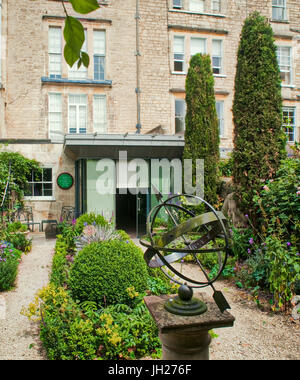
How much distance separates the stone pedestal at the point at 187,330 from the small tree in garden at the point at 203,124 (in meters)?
8.26

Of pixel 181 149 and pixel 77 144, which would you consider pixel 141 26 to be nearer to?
pixel 181 149

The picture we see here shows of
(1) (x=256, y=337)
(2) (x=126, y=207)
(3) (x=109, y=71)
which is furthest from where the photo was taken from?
(2) (x=126, y=207)

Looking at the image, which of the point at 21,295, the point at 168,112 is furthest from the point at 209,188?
the point at 21,295

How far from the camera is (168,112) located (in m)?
14.2

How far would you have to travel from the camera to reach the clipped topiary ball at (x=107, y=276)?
391 cm

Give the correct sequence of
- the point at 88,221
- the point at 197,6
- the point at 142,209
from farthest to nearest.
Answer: the point at 197,6, the point at 142,209, the point at 88,221

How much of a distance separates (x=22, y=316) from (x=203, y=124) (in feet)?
27.8

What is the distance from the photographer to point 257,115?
682cm

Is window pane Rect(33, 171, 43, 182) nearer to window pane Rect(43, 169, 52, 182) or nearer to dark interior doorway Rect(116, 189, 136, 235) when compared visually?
window pane Rect(43, 169, 52, 182)

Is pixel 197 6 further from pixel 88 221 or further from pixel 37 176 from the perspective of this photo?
pixel 88 221

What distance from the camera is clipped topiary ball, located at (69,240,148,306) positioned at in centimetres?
391

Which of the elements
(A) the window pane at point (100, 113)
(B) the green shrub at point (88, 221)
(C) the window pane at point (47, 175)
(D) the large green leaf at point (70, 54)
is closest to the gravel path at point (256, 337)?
(D) the large green leaf at point (70, 54)

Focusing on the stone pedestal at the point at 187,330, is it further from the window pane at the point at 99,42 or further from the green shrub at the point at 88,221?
the window pane at the point at 99,42

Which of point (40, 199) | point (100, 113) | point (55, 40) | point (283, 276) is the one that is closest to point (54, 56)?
point (55, 40)
